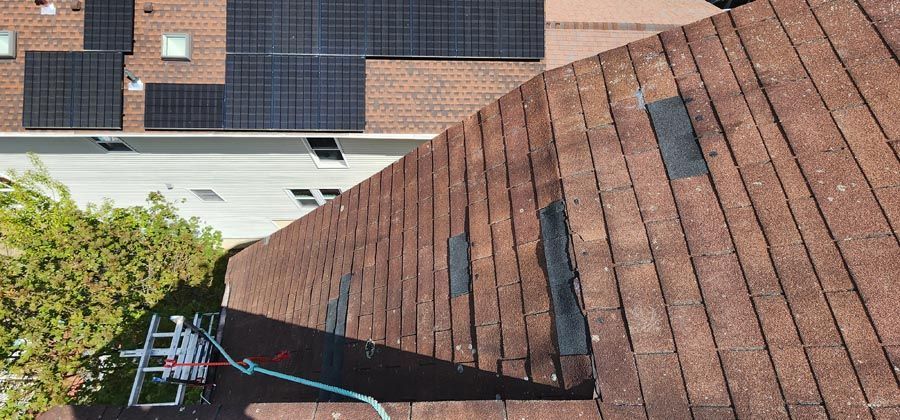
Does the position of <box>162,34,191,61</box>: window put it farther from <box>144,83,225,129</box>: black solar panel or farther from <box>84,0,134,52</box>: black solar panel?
<box>84,0,134,52</box>: black solar panel

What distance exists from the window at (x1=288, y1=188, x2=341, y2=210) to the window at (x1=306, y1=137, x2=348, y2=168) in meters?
1.76

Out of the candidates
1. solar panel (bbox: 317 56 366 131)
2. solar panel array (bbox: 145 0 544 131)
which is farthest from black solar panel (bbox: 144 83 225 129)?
solar panel (bbox: 317 56 366 131)

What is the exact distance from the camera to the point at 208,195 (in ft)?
50.9

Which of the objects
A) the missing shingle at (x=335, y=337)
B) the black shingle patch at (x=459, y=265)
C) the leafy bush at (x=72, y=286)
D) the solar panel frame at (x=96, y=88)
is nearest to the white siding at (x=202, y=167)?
the leafy bush at (x=72, y=286)

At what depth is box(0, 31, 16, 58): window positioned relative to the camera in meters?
11.6

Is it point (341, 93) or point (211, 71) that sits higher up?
point (211, 71)

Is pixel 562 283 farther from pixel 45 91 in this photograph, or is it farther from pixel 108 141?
pixel 45 91

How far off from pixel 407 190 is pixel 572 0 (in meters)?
9.64

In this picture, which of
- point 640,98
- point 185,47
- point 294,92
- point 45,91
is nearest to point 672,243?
point 640,98

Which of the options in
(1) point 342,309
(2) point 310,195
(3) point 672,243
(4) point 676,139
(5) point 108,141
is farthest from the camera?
(2) point 310,195

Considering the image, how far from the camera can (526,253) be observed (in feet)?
18.8

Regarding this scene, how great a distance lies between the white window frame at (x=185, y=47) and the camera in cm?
1174

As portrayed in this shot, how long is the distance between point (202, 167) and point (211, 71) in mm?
3115

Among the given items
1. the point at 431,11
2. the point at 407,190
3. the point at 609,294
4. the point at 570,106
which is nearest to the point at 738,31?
the point at 570,106
